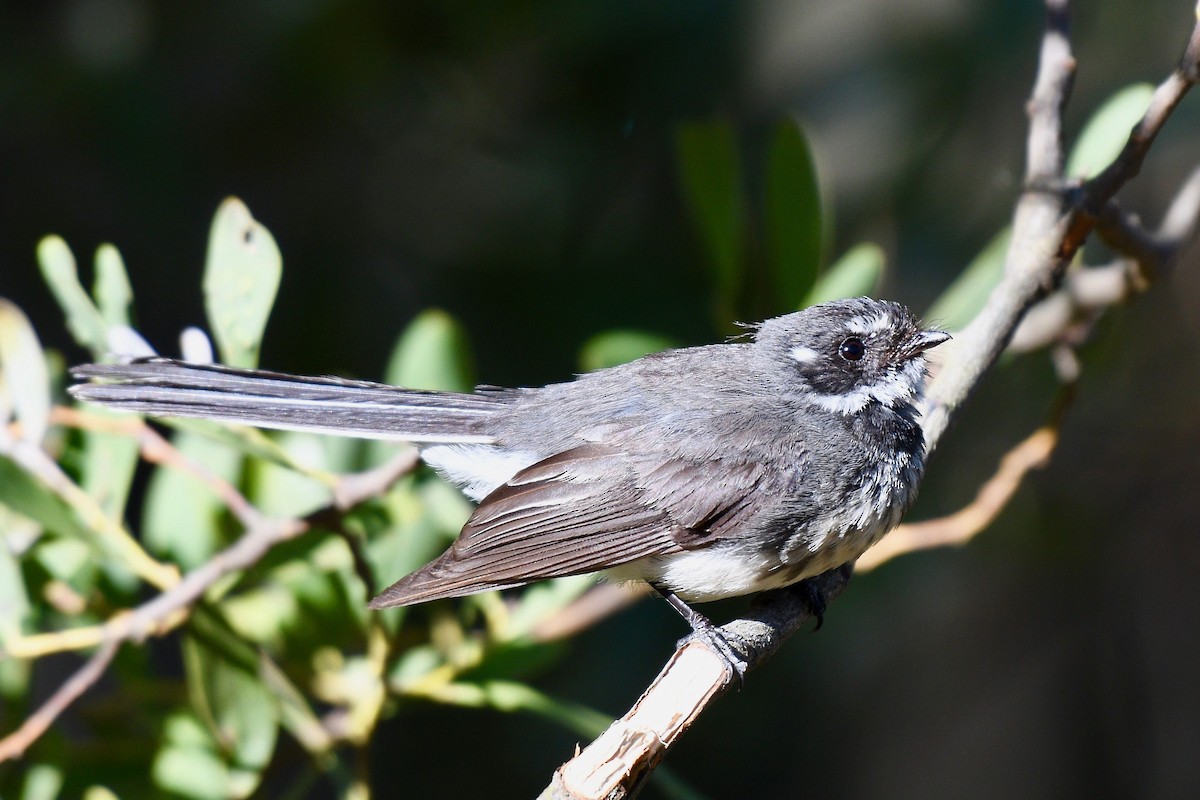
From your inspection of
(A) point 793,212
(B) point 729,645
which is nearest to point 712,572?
(B) point 729,645

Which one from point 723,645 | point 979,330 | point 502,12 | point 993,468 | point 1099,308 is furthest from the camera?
point 993,468

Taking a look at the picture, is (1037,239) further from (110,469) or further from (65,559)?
(65,559)

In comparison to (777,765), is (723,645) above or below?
above

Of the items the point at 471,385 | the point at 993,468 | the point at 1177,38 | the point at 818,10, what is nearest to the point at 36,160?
→ the point at 471,385

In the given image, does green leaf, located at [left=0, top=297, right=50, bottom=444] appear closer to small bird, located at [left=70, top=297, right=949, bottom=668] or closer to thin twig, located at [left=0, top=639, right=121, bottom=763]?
small bird, located at [left=70, top=297, right=949, bottom=668]

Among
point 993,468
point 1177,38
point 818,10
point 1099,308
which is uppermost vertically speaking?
point 818,10

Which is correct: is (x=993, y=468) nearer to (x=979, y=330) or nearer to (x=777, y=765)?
(x=777, y=765)

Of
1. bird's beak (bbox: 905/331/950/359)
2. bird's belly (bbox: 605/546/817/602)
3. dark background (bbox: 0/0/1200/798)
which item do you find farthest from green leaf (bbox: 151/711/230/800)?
bird's beak (bbox: 905/331/950/359)
